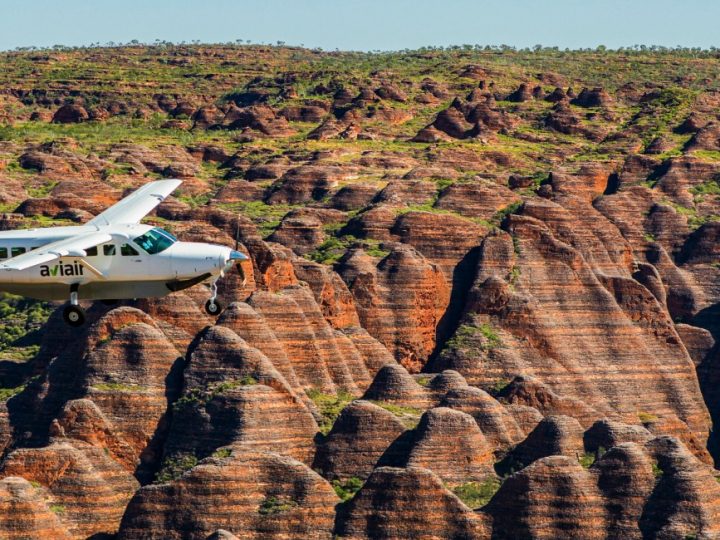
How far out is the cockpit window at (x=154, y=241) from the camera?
65.5m

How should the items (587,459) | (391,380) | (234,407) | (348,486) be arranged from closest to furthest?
1. (348,486)
2. (234,407)
3. (587,459)
4. (391,380)

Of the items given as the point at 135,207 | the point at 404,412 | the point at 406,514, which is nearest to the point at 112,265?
the point at 135,207

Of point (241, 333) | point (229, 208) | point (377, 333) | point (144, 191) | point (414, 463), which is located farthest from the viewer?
point (229, 208)

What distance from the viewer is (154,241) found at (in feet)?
216

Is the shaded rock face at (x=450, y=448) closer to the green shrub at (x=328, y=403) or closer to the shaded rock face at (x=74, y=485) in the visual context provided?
the green shrub at (x=328, y=403)

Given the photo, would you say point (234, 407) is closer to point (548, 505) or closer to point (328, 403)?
point (328, 403)

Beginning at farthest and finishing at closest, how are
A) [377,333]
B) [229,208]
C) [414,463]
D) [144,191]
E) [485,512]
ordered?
[229,208], [377,333], [414,463], [485,512], [144,191]

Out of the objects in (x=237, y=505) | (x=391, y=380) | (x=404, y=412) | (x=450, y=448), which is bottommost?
(x=237, y=505)

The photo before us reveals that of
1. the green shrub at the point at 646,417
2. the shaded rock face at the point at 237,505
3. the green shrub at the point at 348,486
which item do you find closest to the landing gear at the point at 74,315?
the shaded rock face at the point at 237,505

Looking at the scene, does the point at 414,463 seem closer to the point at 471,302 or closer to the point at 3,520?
the point at 3,520

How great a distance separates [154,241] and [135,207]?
12.1 m

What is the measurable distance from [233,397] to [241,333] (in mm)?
7381

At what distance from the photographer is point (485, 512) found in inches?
3462

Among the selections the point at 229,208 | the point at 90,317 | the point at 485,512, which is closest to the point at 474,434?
the point at 485,512
